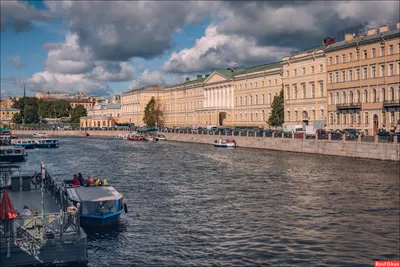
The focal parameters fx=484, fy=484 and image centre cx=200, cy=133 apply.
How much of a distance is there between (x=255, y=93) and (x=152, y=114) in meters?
46.1

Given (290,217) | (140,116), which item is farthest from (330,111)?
(140,116)

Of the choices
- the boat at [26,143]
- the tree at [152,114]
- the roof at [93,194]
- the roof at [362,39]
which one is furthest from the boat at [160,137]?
the roof at [93,194]

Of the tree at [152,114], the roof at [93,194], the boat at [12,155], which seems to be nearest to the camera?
the roof at [93,194]

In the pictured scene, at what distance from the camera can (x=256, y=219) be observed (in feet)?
70.4

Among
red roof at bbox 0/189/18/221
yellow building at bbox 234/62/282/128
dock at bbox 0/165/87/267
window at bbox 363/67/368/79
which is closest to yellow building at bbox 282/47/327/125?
yellow building at bbox 234/62/282/128

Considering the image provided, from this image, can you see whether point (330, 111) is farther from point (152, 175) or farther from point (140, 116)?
point (140, 116)

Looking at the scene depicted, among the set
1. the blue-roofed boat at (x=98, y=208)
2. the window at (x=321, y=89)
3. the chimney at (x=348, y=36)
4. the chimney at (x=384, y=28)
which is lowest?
the blue-roofed boat at (x=98, y=208)

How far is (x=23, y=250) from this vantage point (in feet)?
43.7

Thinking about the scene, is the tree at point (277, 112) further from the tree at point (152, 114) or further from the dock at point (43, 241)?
the dock at point (43, 241)

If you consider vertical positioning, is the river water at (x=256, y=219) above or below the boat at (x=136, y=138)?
below

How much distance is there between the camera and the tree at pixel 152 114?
422 feet

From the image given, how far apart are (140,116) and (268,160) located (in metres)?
100

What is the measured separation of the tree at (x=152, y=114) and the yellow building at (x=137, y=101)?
21.8 feet

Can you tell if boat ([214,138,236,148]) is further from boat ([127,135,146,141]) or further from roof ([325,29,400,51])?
boat ([127,135,146,141])
